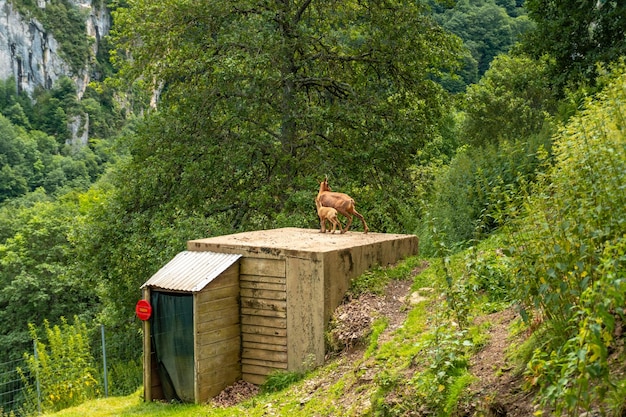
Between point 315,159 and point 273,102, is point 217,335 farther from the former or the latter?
point 273,102

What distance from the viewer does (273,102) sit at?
53.2ft

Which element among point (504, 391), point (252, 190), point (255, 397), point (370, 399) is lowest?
point (255, 397)

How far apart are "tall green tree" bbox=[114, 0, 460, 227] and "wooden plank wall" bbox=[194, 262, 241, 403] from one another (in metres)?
→ 5.81

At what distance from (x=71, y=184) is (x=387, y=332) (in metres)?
74.1

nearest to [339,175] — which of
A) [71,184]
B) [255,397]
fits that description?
[255,397]

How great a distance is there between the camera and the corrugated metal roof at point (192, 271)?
30.6 feet

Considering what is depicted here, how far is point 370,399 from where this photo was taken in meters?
6.75

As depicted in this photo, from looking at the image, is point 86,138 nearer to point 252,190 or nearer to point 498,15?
point 498,15

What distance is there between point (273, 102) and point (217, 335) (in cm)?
787

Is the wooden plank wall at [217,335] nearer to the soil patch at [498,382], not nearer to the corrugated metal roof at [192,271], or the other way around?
the corrugated metal roof at [192,271]

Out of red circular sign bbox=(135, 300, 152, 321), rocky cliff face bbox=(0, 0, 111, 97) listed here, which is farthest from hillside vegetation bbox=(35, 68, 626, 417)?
rocky cliff face bbox=(0, 0, 111, 97)

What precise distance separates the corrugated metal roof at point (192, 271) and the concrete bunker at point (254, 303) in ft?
0.04

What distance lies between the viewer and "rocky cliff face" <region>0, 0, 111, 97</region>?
11819cm

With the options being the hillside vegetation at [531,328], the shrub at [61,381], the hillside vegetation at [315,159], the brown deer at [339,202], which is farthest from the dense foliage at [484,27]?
the hillside vegetation at [531,328]
